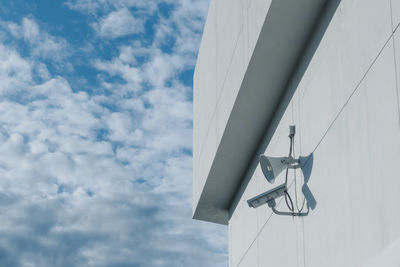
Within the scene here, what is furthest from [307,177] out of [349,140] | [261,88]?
[261,88]

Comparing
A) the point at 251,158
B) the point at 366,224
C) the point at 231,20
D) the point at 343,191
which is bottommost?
the point at 366,224

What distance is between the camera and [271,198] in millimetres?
10617

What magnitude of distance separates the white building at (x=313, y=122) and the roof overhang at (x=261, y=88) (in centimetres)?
2

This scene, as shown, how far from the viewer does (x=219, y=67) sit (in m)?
16.0

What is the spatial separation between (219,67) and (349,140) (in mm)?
8218

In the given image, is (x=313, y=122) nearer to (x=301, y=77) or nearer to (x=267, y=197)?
(x=301, y=77)

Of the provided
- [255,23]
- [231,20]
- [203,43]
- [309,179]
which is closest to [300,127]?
[309,179]

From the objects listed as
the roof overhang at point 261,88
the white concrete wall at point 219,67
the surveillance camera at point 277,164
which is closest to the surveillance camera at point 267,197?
the surveillance camera at point 277,164

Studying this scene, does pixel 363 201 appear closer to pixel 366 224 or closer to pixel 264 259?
pixel 366 224

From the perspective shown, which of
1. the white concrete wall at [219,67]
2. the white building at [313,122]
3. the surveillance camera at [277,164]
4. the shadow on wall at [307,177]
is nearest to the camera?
the white building at [313,122]

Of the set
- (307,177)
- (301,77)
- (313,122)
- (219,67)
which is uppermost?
(219,67)

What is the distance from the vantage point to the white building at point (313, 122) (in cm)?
702

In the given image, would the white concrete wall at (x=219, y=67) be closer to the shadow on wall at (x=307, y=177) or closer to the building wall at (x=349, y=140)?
the building wall at (x=349, y=140)

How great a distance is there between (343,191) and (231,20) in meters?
7.32
